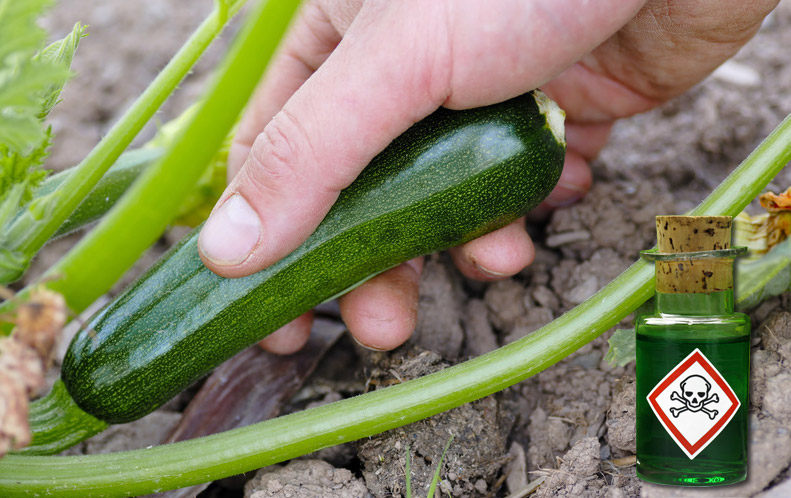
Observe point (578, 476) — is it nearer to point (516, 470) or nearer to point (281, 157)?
point (516, 470)

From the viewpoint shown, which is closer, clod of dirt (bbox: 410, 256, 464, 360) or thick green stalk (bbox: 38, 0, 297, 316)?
thick green stalk (bbox: 38, 0, 297, 316)

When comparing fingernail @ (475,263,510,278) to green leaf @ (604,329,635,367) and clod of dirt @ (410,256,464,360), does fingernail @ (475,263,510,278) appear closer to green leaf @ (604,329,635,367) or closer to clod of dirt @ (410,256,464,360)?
clod of dirt @ (410,256,464,360)

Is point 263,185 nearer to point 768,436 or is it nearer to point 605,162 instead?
point 768,436

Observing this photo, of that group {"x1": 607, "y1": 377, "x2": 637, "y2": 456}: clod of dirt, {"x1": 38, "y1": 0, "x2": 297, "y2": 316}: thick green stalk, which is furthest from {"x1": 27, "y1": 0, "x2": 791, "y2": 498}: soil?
{"x1": 38, "y1": 0, "x2": 297, "y2": 316}: thick green stalk

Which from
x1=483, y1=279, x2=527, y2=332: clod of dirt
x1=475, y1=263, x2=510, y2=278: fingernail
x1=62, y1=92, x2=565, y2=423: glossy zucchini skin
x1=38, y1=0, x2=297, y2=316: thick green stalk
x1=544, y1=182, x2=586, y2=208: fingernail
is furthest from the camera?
x1=544, y1=182, x2=586, y2=208: fingernail

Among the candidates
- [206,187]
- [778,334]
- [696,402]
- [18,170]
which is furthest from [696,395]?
[206,187]

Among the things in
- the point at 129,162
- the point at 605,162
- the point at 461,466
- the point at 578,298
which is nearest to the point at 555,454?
the point at 461,466
